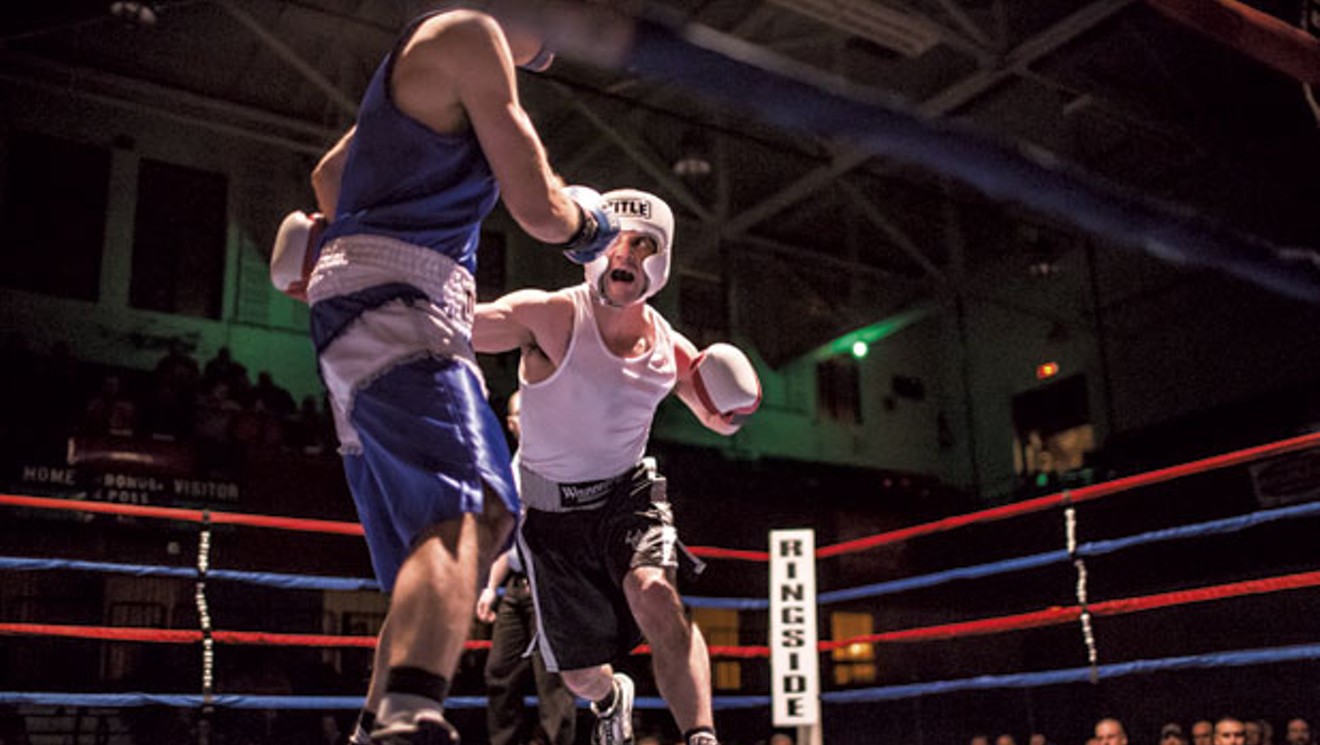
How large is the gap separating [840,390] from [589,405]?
43.3ft

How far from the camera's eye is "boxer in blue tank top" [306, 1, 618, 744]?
1.61 m

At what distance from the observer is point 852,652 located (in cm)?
1417

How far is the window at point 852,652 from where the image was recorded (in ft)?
44.3

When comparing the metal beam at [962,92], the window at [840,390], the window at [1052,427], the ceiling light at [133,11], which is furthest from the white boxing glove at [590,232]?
the window at [840,390]

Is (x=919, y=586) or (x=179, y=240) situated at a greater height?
(x=179, y=240)

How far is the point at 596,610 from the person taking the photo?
288 centimetres

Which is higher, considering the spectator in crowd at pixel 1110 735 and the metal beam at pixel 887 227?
the metal beam at pixel 887 227

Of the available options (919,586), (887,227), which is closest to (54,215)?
(887,227)

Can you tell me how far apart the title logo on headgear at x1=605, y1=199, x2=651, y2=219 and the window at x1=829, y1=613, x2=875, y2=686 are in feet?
35.9

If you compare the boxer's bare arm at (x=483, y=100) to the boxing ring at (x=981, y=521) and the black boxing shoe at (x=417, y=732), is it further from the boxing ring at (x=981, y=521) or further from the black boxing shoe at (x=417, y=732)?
the boxing ring at (x=981, y=521)

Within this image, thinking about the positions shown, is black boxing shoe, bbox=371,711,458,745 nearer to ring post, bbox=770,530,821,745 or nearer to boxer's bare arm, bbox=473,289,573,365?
boxer's bare arm, bbox=473,289,573,365

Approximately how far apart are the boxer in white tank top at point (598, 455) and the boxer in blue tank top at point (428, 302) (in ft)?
3.24

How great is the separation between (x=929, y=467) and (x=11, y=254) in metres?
11.0

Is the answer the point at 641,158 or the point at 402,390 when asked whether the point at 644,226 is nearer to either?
the point at 402,390
